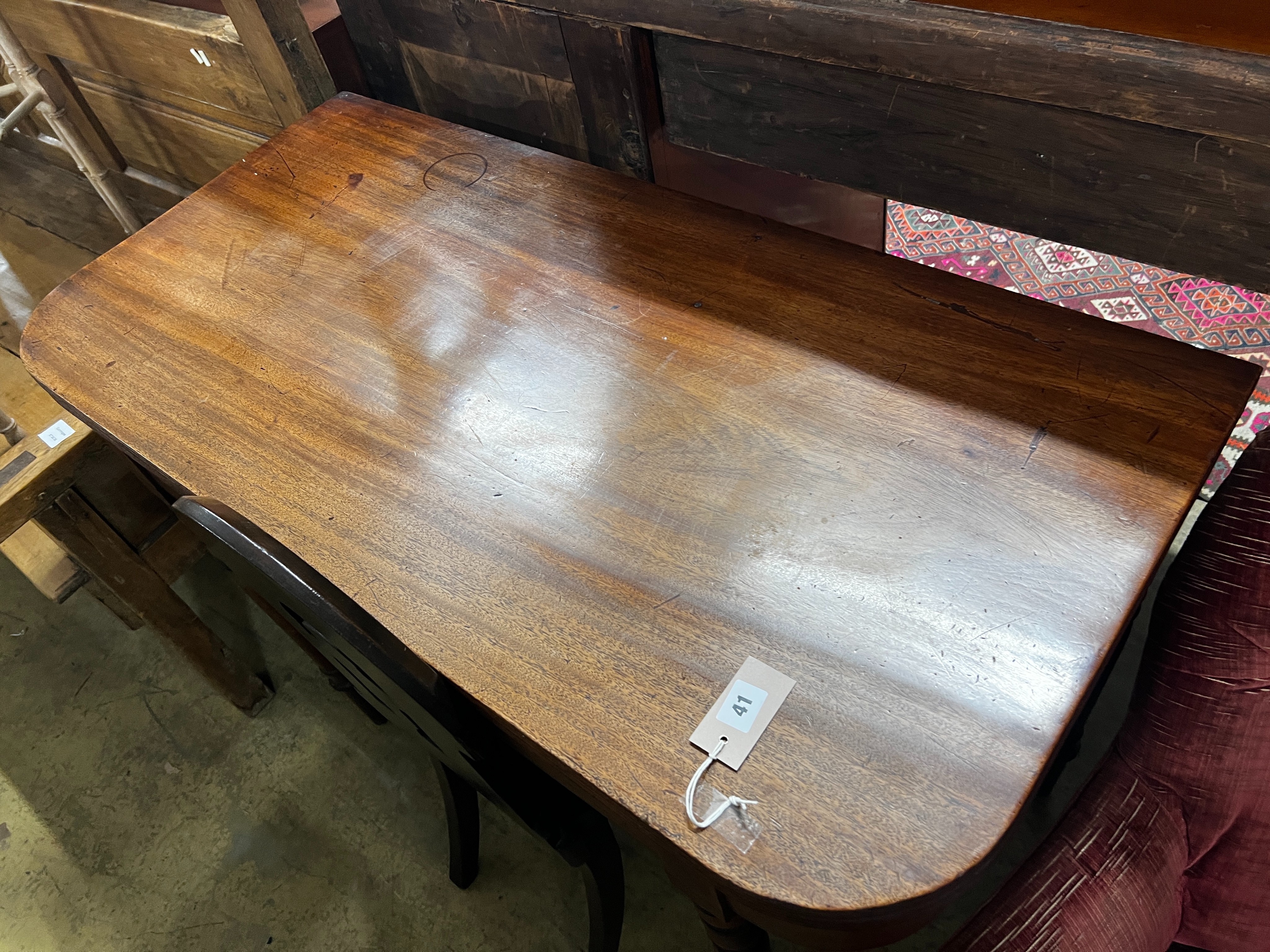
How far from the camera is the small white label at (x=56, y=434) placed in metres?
1.40

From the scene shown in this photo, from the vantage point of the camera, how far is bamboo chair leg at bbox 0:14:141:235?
1.96 meters

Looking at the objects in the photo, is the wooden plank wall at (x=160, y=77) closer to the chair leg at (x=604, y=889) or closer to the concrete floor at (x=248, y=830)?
the concrete floor at (x=248, y=830)

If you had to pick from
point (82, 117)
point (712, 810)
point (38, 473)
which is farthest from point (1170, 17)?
point (82, 117)

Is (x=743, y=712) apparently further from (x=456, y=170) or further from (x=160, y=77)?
(x=160, y=77)

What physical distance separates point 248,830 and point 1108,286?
8.17 feet

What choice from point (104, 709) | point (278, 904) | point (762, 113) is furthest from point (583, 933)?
point (762, 113)

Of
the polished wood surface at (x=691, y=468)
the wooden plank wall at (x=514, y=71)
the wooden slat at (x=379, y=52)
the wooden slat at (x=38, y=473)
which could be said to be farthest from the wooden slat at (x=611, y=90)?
the wooden slat at (x=38, y=473)

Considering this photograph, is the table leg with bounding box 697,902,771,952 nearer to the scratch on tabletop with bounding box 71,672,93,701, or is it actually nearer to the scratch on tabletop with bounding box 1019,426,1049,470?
the scratch on tabletop with bounding box 1019,426,1049,470

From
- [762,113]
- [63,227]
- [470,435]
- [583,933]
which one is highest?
[762,113]

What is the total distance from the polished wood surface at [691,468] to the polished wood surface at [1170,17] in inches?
11.4

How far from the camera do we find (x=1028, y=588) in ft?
2.51

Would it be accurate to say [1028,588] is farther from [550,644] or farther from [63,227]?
[63,227]

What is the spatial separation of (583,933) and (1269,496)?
3.98 ft

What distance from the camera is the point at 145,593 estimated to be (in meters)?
1.56
